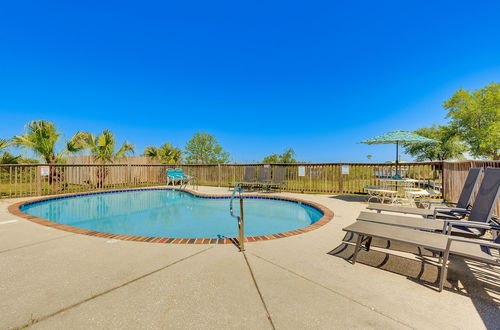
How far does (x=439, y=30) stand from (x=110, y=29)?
2051 centimetres

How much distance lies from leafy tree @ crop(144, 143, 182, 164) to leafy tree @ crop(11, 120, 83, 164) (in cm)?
735

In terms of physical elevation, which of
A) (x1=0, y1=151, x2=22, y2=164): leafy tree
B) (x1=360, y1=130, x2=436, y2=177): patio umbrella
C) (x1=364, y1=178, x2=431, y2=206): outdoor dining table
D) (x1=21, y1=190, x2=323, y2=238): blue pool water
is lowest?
(x1=21, y1=190, x2=323, y2=238): blue pool water

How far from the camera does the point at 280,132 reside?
126 feet

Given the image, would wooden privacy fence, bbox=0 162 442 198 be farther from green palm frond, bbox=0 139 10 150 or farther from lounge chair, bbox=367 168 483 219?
lounge chair, bbox=367 168 483 219

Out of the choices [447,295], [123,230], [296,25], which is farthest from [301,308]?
[296,25]

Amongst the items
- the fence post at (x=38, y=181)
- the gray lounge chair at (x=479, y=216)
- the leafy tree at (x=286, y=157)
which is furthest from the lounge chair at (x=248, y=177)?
the fence post at (x=38, y=181)

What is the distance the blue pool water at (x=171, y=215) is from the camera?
438 cm

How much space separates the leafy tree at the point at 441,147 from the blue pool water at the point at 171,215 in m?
23.4

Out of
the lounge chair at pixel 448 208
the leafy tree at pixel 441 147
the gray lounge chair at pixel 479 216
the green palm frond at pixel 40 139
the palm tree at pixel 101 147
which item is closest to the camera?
the gray lounge chair at pixel 479 216

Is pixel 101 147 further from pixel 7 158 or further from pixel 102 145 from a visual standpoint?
pixel 7 158

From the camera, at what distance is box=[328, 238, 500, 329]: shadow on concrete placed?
1621 millimetres

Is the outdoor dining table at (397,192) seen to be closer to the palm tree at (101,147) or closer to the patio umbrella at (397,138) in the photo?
the patio umbrella at (397,138)

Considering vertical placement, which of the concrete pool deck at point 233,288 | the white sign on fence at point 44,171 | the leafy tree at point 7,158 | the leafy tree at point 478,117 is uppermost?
the leafy tree at point 478,117

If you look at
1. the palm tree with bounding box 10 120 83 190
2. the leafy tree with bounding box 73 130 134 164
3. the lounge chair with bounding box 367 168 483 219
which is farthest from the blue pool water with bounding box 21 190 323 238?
the leafy tree with bounding box 73 130 134 164
